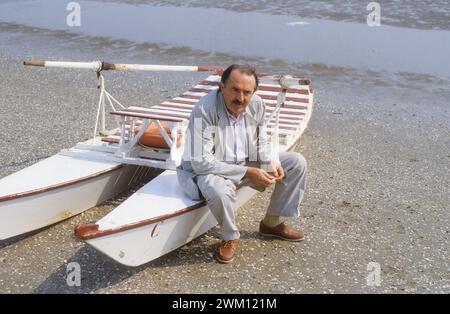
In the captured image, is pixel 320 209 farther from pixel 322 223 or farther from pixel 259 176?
pixel 259 176

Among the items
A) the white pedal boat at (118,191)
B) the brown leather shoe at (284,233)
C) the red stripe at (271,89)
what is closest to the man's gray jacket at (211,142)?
the white pedal boat at (118,191)

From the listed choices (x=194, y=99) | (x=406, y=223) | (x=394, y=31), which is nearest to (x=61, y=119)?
(x=194, y=99)

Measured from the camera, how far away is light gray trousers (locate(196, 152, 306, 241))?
446 centimetres

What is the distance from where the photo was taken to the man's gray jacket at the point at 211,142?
455cm

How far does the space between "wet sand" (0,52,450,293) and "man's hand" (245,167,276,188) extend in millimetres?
681

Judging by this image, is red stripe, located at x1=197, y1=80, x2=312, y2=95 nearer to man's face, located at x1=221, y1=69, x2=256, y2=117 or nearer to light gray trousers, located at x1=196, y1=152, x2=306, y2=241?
light gray trousers, located at x1=196, y1=152, x2=306, y2=241

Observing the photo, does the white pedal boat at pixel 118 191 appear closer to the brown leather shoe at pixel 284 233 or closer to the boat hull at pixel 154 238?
the boat hull at pixel 154 238

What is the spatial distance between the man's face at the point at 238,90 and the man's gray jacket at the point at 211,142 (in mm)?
99

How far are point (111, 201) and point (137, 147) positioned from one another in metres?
0.62

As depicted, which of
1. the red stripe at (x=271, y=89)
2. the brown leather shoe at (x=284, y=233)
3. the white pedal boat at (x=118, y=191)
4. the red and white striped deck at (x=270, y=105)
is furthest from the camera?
the red stripe at (x=271, y=89)

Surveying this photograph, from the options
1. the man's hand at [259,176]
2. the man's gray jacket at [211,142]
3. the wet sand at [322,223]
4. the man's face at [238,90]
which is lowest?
the wet sand at [322,223]

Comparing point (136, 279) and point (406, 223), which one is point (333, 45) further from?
point (136, 279)

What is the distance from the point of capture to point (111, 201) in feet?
18.9
